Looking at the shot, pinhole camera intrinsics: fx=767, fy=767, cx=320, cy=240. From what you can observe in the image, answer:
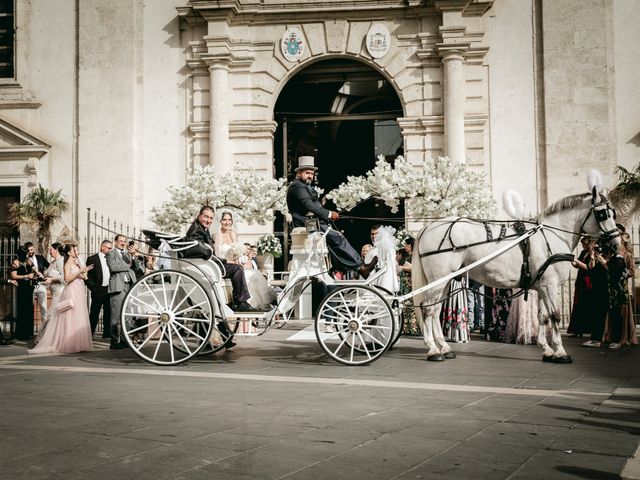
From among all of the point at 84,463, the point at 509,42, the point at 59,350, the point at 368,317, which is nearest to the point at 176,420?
the point at 84,463

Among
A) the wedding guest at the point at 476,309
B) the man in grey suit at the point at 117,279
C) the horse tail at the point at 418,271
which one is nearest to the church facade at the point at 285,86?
the wedding guest at the point at 476,309

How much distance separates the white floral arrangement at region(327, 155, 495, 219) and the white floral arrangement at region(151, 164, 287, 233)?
81.7 inches

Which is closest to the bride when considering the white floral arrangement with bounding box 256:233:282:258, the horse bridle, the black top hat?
the black top hat

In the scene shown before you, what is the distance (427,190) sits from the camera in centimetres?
1488

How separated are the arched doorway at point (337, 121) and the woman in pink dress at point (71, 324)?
997 centimetres

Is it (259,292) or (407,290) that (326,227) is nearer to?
(259,292)

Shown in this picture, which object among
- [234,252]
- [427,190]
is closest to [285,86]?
[427,190]

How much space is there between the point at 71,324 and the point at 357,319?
16.1 feet

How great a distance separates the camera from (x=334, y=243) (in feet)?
30.1

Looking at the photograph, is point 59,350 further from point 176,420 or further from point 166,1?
point 166,1

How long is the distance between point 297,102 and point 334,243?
44.1 feet

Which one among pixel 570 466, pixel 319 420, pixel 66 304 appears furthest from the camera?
pixel 66 304

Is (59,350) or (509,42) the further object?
(509,42)

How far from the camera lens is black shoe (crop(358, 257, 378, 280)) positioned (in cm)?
1023
